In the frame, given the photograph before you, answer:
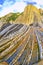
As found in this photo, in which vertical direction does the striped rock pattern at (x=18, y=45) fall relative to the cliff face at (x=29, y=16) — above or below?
below

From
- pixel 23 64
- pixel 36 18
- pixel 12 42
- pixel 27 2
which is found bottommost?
pixel 23 64

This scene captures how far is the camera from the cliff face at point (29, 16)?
3.98m

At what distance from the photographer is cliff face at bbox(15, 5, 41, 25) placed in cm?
398

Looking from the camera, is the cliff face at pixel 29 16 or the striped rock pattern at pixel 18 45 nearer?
the striped rock pattern at pixel 18 45

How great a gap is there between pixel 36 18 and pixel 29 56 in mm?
747

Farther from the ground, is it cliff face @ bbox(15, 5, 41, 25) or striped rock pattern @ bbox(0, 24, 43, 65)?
cliff face @ bbox(15, 5, 41, 25)

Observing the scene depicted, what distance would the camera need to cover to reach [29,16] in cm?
402

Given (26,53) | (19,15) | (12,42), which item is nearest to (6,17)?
(19,15)

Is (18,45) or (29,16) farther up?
(29,16)

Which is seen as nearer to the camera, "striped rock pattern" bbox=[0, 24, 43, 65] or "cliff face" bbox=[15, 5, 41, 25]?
"striped rock pattern" bbox=[0, 24, 43, 65]

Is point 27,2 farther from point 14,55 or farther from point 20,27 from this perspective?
point 14,55

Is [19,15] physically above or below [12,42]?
above

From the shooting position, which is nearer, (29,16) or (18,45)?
(18,45)

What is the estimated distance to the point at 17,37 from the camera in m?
3.83
